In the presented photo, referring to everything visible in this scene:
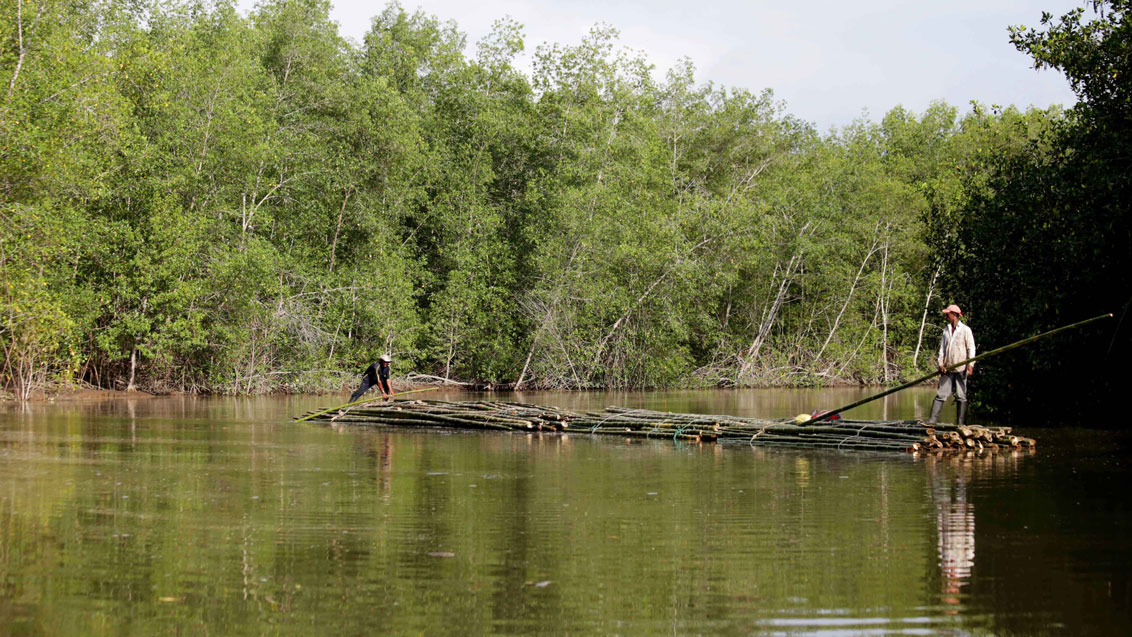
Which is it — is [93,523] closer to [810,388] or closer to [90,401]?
[90,401]

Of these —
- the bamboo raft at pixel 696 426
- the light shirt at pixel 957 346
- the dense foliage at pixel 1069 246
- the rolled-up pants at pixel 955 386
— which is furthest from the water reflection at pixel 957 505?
the dense foliage at pixel 1069 246

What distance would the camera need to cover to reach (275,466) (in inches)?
546

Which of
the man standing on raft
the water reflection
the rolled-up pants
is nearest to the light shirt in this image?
the rolled-up pants

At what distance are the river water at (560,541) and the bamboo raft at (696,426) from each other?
2.03ft

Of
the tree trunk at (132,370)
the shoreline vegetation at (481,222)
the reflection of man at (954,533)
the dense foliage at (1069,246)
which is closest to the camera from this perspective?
the reflection of man at (954,533)

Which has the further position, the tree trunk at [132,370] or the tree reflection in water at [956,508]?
the tree trunk at [132,370]

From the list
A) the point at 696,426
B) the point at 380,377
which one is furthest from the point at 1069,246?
the point at 380,377

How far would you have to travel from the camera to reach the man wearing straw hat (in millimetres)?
16250

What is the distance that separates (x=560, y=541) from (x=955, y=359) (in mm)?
9826

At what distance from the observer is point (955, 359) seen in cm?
Result: 1647

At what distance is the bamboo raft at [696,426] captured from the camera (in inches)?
606

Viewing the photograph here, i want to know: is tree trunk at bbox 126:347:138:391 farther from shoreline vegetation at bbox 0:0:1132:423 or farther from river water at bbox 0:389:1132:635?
river water at bbox 0:389:1132:635

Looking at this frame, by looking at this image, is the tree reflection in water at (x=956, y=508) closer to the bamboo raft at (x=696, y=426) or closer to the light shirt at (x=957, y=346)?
the bamboo raft at (x=696, y=426)

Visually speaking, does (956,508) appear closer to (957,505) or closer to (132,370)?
(957,505)
